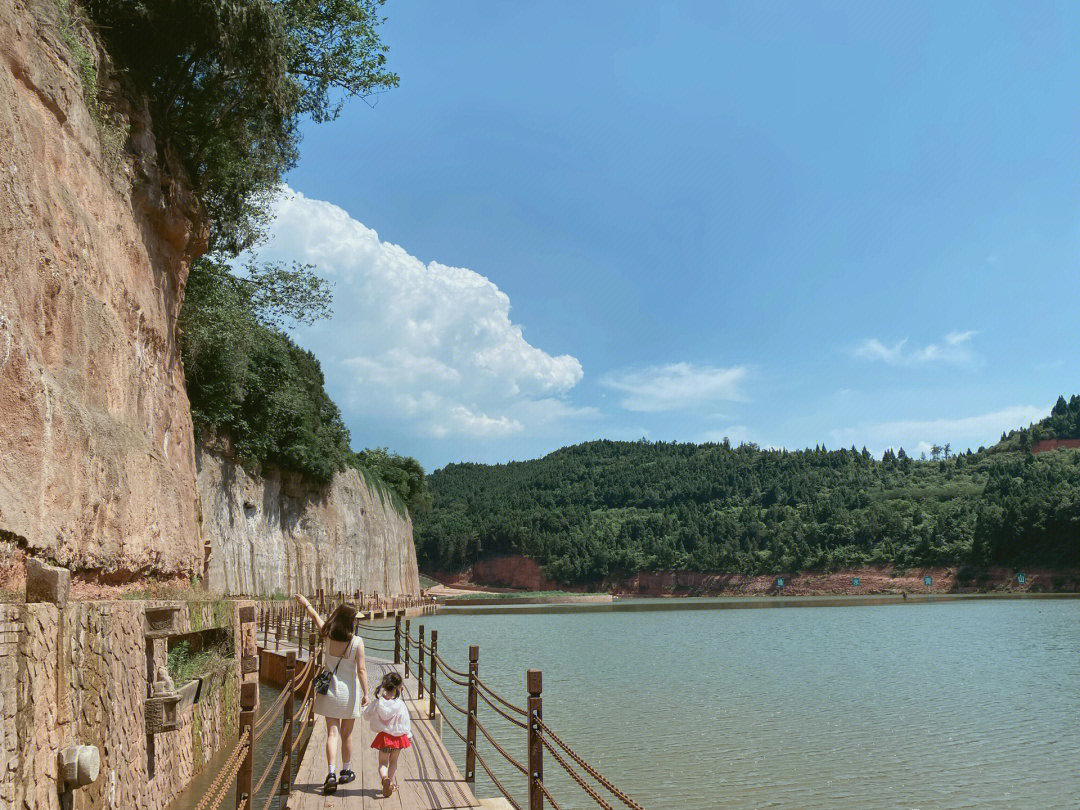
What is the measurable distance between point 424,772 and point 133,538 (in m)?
5.61

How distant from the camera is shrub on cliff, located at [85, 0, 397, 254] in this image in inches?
569

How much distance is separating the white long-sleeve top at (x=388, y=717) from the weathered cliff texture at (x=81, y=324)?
3.47 m

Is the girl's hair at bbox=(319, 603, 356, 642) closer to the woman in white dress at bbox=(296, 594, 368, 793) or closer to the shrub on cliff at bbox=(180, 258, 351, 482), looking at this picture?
the woman in white dress at bbox=(296, 594, 368, 793)

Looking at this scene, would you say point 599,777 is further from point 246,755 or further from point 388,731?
point 388,731

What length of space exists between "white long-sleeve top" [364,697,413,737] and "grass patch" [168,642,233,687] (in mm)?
2474

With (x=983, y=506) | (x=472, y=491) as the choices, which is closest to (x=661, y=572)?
(x=983, y=506)

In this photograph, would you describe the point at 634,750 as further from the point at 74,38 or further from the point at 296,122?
the point at 296,122

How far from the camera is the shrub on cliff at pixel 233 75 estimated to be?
14461 mm

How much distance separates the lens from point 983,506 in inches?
4033

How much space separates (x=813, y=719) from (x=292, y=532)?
30774 millimetres

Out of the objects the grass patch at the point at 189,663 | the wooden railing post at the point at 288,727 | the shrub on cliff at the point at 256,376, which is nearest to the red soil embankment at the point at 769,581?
the shrub on cliff at the point at 256,376

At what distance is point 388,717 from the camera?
311 inches

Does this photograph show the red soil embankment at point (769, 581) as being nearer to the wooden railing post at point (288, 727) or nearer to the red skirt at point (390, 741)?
the red skirt at point (390, 741)

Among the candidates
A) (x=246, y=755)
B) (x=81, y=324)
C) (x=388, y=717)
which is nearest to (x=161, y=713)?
(x=388, y=717)
